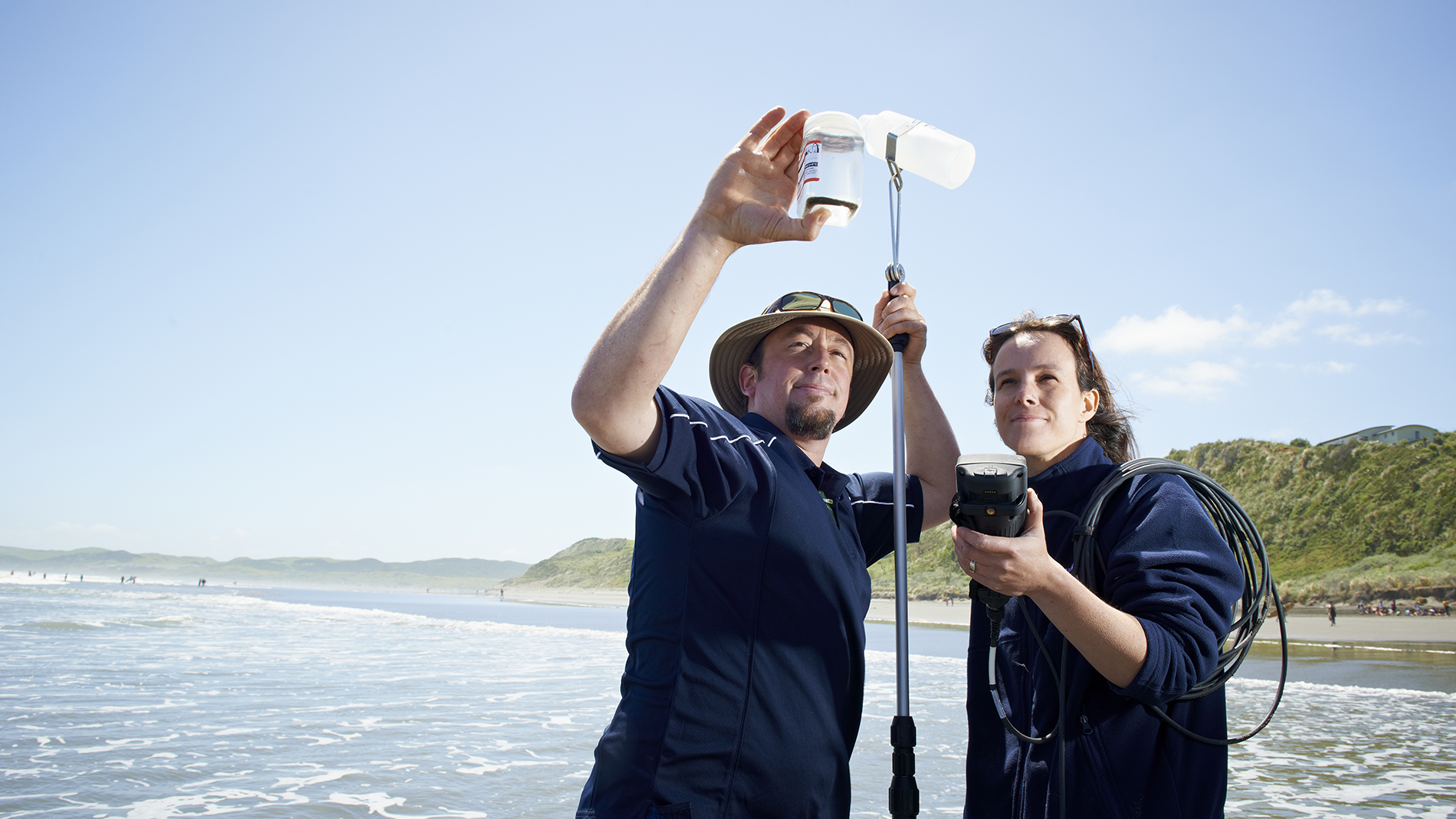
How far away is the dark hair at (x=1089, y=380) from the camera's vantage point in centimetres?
262

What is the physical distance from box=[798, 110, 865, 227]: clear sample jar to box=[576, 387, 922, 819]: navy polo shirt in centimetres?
65

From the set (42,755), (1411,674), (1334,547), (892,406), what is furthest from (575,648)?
(1334,547)

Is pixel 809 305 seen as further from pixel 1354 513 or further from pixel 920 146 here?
pixel 1354 513

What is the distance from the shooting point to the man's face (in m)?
2.68

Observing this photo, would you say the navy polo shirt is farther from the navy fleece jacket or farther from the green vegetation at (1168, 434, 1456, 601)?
the green vegetation at (1168, 434, 1456, 601)

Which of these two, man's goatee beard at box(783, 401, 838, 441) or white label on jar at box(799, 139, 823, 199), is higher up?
white label on jar at box(799, 139, 823, 199)

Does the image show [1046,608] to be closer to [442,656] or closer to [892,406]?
[892,406]

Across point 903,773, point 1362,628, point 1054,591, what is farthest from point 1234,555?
point 1362,628

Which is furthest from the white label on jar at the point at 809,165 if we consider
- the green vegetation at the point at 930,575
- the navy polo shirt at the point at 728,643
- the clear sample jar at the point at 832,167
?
the green vegetation at the point at 930,575

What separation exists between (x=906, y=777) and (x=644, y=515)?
1.04m

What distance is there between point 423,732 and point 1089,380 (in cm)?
891

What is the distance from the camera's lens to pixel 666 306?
5.94ft

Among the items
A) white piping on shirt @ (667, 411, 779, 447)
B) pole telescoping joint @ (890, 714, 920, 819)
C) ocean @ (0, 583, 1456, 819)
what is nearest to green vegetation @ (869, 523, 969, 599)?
ocean @ (0, 583, 1456, 819)

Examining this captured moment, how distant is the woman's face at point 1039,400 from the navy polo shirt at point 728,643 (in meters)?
0.68
